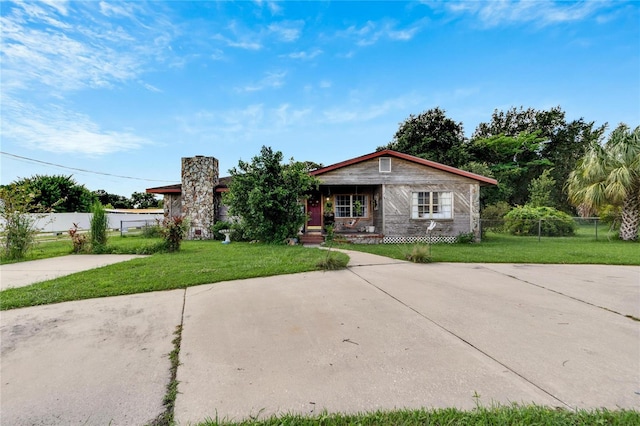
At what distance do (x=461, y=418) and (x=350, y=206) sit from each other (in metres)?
13.0

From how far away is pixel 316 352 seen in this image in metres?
2.59

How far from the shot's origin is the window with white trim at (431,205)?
500 inches

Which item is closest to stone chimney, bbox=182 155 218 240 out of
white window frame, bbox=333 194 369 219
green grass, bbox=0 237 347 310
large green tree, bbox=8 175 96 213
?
green grass, bbox=0 237 347 310

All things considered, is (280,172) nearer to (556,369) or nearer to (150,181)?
(556,369)

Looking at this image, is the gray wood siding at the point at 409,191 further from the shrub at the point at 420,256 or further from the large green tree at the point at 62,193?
the large green tree at the point at 62,193

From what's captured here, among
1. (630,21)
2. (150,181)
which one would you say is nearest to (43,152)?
(150,181)

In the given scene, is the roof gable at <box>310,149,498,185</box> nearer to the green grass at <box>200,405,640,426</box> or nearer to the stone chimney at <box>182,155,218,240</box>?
the stone chimney at <box>182,155,218,240</box>

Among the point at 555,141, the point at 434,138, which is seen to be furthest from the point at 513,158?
the point at 434,138

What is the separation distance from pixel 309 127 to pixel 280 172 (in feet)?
22.0

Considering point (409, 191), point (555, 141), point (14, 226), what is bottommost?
point (14, 226)

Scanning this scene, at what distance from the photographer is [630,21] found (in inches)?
353

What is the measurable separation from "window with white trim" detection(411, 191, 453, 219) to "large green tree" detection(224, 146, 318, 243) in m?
5.06

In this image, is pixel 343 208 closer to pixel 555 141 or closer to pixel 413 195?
pixel 413 195

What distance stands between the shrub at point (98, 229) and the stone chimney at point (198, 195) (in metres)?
4.76
